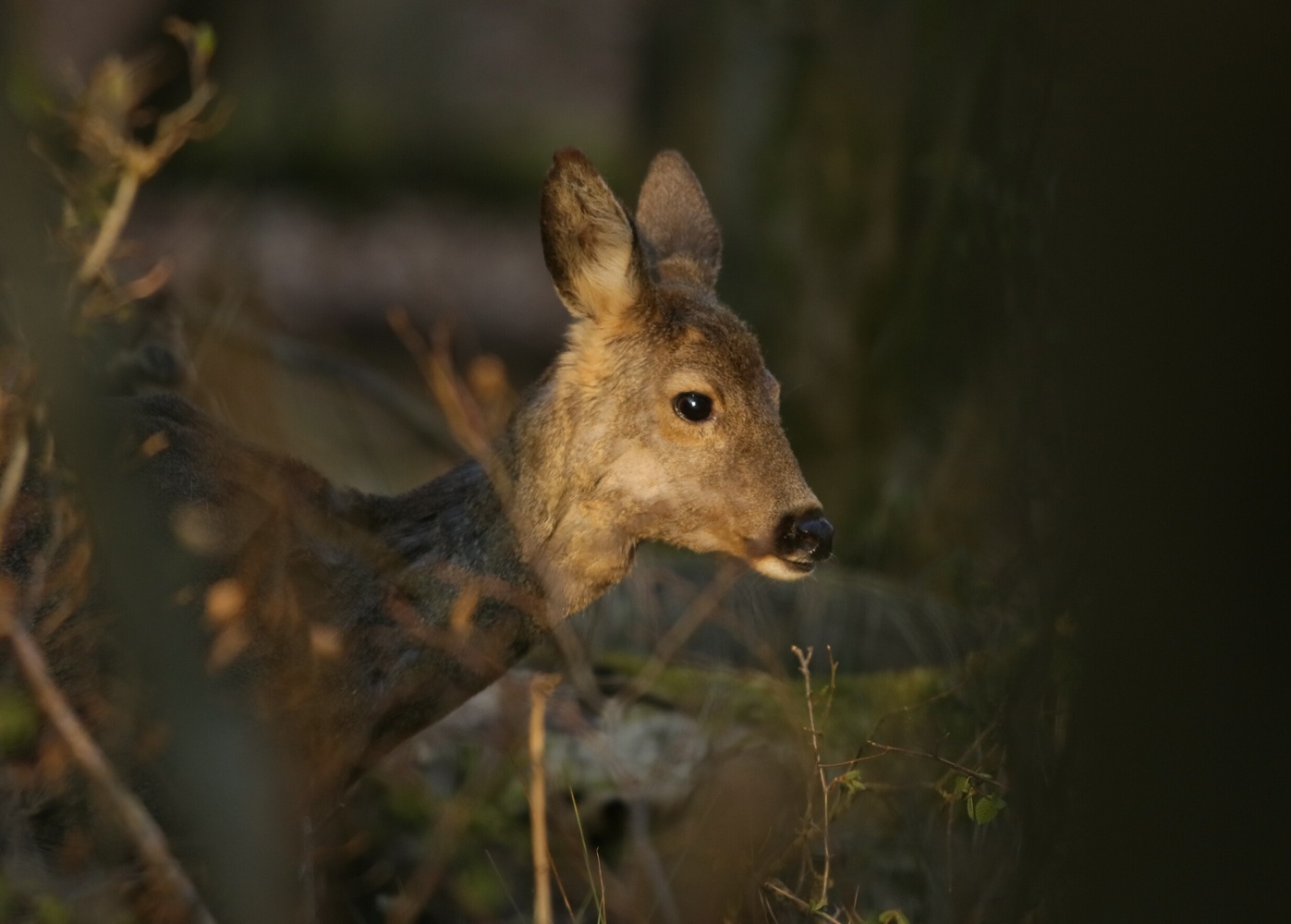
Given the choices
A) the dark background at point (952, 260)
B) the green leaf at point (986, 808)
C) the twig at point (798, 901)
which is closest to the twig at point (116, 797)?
the dark background at point (952, 260)

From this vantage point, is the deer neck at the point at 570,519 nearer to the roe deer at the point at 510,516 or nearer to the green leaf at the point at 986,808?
the roe deer at the point at 510,516

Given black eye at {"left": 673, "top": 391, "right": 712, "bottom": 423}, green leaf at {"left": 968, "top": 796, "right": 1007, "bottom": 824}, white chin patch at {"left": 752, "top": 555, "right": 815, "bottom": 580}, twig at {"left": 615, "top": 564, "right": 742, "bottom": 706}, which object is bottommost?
twig at {"left": 615, "top": 564, "right": 742, "bottom": 706}

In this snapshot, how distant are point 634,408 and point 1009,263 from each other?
223cm

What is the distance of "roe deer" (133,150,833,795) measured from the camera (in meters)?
4.39

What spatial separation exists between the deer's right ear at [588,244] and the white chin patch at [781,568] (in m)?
0.80

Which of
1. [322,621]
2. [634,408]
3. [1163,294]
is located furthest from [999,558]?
[1163,294]

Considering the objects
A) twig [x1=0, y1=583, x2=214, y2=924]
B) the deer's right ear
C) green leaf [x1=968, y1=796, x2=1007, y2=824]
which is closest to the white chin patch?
the deer's right ear

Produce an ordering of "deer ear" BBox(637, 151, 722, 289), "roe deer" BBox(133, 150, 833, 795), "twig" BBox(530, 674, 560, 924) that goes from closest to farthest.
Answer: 1. "twig" BBox(530, 674, 560, 924)
2. "roe deer" BBox(133, 150, 833, 795)
3. "deer ear" BBox(637, 151, 722, 289)

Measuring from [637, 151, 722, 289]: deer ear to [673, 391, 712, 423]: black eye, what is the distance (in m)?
0.73

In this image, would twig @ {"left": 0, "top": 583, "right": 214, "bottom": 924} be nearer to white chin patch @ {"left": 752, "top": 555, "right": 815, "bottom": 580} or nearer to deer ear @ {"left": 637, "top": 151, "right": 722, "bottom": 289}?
white chin patch @ {"left": 752, "top": 555, "right": 815, "bottom": 580}

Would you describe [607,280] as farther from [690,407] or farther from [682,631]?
[682,631]

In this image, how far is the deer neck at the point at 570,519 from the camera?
Answer: 4.54m

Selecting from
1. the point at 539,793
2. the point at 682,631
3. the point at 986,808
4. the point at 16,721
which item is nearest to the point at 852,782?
the point at 986,808

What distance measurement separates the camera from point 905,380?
8.94 m
